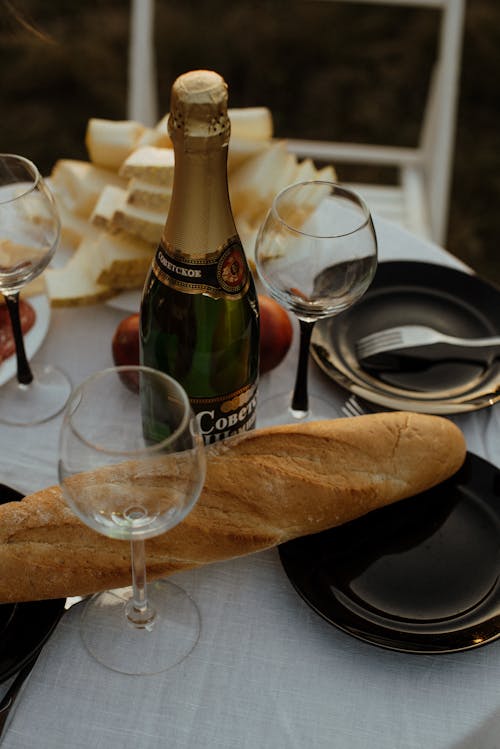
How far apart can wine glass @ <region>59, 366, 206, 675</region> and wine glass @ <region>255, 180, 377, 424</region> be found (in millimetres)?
263

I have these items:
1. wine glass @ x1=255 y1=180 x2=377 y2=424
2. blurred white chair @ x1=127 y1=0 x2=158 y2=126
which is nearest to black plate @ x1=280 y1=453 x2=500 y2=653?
wine glass @ x1=255 y1=180 x2=377 y2=424

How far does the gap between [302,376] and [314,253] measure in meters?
0.19

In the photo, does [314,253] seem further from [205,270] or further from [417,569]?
[417,569]

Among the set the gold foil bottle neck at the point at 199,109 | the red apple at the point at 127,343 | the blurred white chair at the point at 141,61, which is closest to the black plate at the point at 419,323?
the red apple at the point at 127,343

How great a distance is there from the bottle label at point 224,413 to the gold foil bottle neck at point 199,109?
298 mm

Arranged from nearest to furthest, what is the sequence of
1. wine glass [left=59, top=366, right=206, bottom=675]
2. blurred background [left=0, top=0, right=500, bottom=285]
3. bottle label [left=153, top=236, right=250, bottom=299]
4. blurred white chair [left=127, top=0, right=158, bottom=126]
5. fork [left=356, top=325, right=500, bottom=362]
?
wine glass [left=59, top=366, right=206, bottom=675] < bottle label [left=153, top=236, right=250, bottom=299] < fork [left=356, top=325, right=500, bottom=362] < blurred white chair [left=127, top=0, right=158, bottom=126] < blurred background [left=0, top=0, right=500, bottom=285]

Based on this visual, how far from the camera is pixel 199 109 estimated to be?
0.86 m

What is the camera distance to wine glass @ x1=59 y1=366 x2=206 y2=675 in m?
0.77

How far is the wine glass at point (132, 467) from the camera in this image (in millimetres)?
773

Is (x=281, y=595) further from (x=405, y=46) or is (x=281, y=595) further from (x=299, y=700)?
(x=405, y=46)

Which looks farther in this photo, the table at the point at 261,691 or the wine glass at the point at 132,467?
the table at the point at 261,691

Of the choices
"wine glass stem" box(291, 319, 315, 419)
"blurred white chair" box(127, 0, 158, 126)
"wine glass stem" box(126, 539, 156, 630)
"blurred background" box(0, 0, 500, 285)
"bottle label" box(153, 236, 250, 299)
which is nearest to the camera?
"wine glass stem" box(126, 539, 156, 630)

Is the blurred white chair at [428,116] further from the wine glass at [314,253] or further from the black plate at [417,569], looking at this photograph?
the black plate at [417,569]

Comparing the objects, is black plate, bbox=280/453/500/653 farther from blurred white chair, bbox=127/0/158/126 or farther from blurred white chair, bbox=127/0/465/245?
blurred white chair, bbox=127/0/158/126
